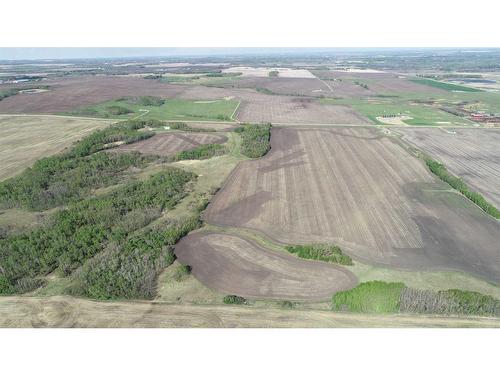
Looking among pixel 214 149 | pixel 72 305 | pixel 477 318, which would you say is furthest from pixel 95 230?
pixel 477 318

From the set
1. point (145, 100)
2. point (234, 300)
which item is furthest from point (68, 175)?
point (145, 100)

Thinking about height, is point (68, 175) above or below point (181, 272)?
above

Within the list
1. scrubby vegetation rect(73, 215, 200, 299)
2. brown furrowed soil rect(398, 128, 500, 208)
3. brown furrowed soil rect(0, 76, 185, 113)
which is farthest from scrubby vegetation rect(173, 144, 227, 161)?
brown furrowed soil rect(0, 76, 185, 113)

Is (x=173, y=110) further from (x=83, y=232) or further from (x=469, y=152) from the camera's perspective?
(x=469, y=152)

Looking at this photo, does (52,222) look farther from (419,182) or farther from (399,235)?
(419,182)

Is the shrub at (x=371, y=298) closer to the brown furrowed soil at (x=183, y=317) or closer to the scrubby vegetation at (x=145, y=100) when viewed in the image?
the brown furrowed soil at (x=183, y=317)
